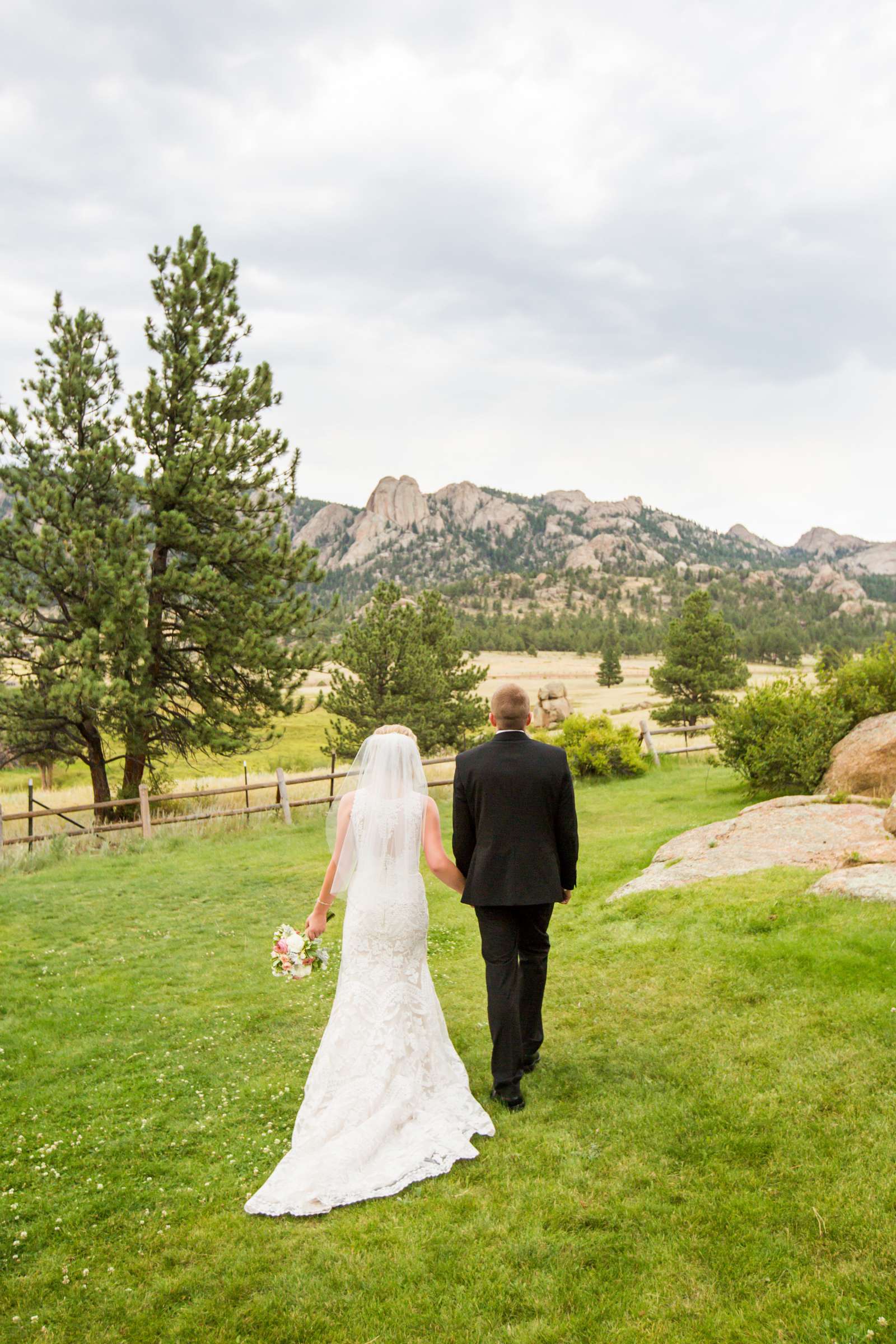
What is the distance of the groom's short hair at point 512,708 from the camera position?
4.84m

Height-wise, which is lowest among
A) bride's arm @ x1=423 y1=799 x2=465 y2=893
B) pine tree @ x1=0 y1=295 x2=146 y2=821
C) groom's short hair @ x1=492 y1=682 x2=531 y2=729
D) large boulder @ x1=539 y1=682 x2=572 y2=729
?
large boulder @ x1=539 y1=682 x2=572 y2=729

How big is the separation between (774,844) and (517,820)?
584 centimetres

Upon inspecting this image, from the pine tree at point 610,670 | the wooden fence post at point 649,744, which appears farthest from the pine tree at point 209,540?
the pine tree at point 610,670

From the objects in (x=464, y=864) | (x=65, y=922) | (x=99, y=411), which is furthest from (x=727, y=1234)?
(x=99, y=411)

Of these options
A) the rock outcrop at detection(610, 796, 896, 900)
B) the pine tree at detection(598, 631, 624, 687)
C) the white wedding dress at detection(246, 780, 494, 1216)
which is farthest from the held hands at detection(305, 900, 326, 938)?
the pine tree at detection(598, 631, 624, 687)

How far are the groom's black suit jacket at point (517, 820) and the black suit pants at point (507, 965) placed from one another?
0.14 m

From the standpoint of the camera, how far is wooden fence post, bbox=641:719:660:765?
2259 cm

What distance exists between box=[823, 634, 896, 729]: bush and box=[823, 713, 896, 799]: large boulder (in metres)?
0.55

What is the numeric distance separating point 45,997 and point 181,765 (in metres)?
34.8

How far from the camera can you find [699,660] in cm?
3731

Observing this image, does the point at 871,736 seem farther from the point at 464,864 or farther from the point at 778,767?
the point at 464,864

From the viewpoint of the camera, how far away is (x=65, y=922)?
34.2ft

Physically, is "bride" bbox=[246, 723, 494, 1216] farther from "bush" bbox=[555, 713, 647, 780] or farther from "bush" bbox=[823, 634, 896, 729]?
"bush" bbox=[555, 713, 647, 780]

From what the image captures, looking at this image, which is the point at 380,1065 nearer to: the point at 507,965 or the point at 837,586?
the point at 507,965
